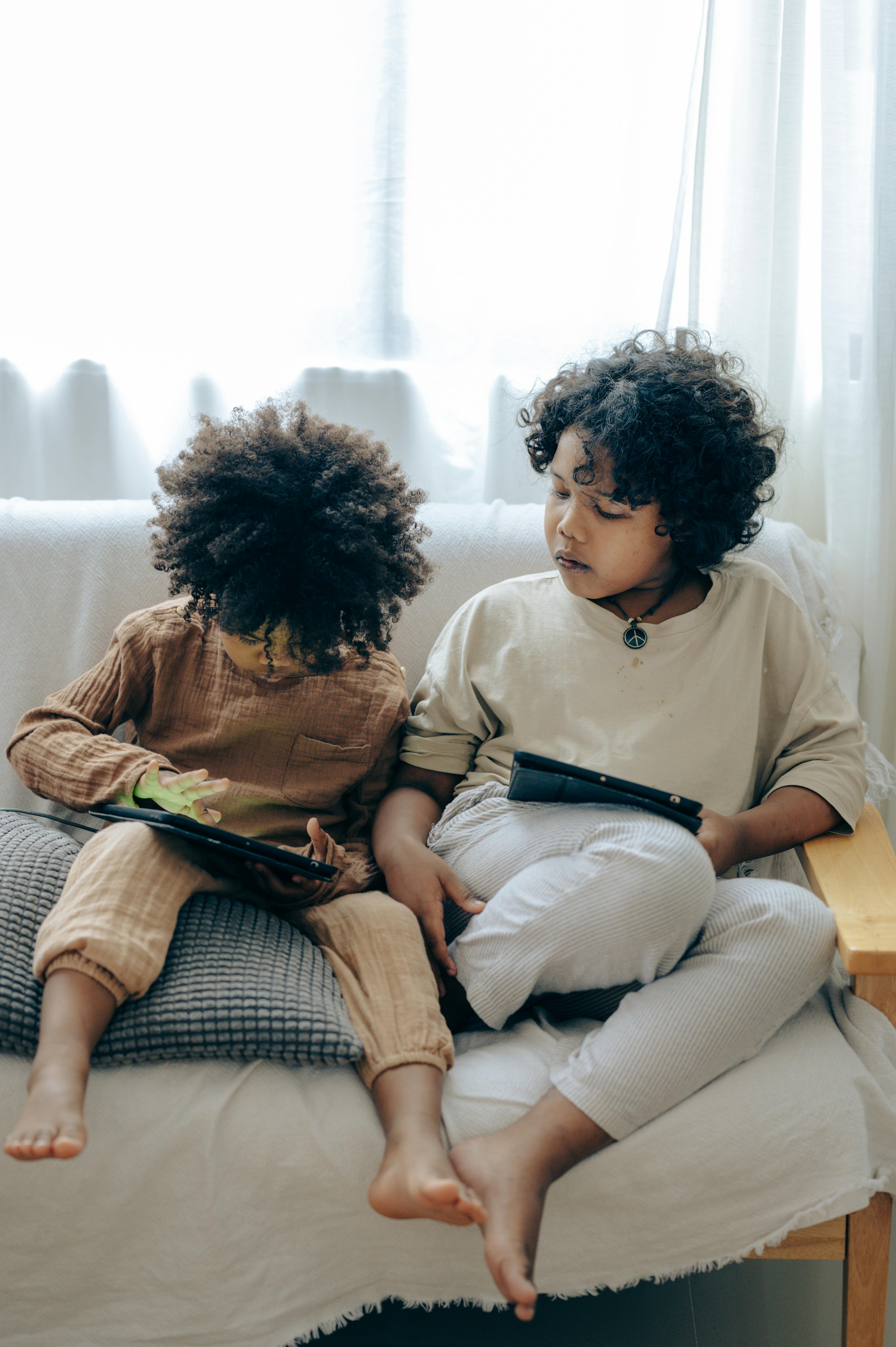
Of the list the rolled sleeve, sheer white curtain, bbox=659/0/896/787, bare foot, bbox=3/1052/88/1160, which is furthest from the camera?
sheer white curtain, bbox=659/0/896/787

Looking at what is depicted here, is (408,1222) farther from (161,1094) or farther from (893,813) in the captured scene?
(893,813)

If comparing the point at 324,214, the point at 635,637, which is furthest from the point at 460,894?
the point at 324,214

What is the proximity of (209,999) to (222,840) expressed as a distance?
14 centimetres

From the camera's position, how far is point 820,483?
1656 millimetres

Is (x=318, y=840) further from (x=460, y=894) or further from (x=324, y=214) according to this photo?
(x=324, y=214)

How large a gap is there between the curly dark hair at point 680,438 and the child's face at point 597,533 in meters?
0.01

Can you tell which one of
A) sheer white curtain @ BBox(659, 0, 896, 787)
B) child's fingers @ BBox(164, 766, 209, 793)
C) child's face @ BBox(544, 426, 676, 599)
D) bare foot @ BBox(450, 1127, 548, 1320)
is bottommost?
bare foot @ BBox(450, 1127, 548, 1320)

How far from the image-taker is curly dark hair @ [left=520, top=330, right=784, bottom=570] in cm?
111

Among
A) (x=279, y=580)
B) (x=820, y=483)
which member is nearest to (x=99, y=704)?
(x=279, y=580)

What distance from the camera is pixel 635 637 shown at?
1.18 m

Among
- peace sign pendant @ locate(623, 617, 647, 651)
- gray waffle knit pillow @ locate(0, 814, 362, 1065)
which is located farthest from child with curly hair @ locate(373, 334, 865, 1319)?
gray waffle knit pillow @ locate(0, 814, 362, 1065)

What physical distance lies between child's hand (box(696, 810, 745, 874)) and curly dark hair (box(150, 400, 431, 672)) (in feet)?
1.31

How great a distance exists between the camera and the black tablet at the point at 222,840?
2.87 feet

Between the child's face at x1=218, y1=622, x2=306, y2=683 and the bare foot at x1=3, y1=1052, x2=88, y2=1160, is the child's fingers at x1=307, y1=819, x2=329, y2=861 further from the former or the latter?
the bare foot at x1=3, y1=1052, x2=88, y2=1160
